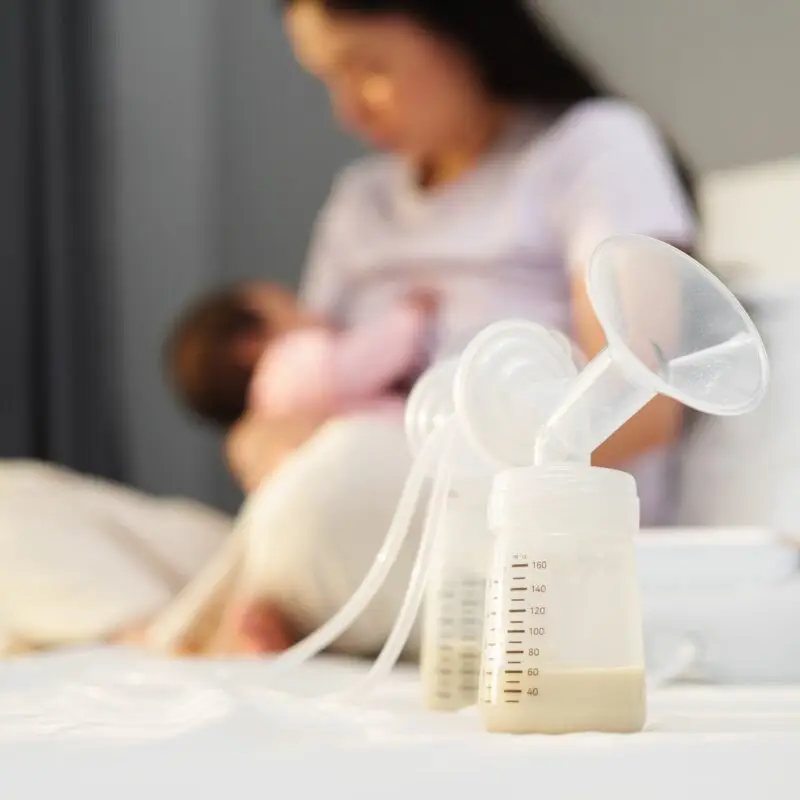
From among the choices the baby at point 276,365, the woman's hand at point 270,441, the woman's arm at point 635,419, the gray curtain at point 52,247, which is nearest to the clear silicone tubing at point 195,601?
the baby at point 276,365

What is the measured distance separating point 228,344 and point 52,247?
430 millimetres

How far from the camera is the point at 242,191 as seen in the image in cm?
198

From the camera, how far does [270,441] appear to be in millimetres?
1227

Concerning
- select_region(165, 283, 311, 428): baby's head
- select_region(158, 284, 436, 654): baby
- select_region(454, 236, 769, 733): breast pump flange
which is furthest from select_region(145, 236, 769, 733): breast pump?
select_region(165, 283, 311, 428): baby's head

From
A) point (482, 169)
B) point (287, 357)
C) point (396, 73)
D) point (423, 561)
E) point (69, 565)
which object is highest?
point (396, 73)

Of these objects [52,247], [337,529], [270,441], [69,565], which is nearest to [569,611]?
[337,529]

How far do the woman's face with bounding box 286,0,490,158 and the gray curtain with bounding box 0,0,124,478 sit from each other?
0.55 metres

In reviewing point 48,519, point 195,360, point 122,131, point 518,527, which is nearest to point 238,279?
point 122,131

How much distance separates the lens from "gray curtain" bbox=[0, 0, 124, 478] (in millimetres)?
1708

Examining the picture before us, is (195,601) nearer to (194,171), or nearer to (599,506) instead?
(599,506)

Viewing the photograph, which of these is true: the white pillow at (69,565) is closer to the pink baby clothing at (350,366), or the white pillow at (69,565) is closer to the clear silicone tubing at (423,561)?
the pink baby clothing at (350,366)

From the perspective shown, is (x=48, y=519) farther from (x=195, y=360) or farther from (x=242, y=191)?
(x=242, y=191)

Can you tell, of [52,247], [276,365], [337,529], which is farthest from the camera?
[52,247]

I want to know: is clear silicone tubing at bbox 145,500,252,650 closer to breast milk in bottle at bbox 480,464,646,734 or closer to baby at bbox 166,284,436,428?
baby at bbox 166,284,436,428
